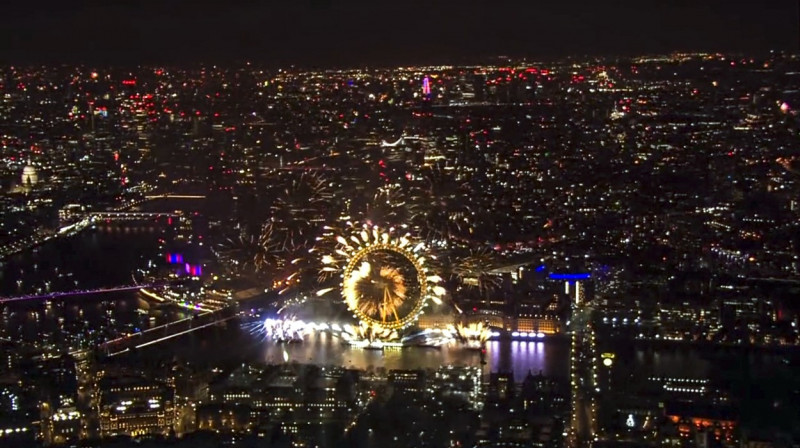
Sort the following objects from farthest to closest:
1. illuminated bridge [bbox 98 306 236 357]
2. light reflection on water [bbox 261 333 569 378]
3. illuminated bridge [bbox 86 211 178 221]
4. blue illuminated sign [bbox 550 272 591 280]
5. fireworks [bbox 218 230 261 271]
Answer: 1. illuminated bridge [bbox 86 211 178 221]
2. fireworks [bbox 218 230 261 271]
3. blue illuminated sign [bbox 550 272 591 280]
4. illuminated bridge [bbox 98 306 236 357]
5. light reflection on water [bbox 261 333 569 378]

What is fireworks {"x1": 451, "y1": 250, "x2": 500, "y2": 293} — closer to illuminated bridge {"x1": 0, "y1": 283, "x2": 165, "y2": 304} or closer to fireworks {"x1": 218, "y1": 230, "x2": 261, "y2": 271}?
fireworks {"x1": 218, "y1": 230, "x2": 261, "y2": 271}

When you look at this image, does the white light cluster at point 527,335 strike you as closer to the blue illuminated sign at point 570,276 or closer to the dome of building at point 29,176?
the blue illuminated sign at point 570,276

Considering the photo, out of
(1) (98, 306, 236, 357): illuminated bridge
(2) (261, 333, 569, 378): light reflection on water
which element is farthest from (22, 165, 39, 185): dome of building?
(2) (261, 333, 569, 378): light reflection on water

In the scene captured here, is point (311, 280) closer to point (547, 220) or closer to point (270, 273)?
point (270, 273)

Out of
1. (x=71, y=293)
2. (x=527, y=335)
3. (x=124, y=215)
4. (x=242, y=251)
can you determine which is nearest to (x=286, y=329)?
(x=242, y=251)

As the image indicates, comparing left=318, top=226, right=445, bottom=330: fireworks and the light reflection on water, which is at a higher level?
left=318, top=226, right=445, bottom=330: fireworks

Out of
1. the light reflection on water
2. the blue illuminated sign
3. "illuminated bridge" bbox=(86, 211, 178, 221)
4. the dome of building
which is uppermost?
the dome of building
